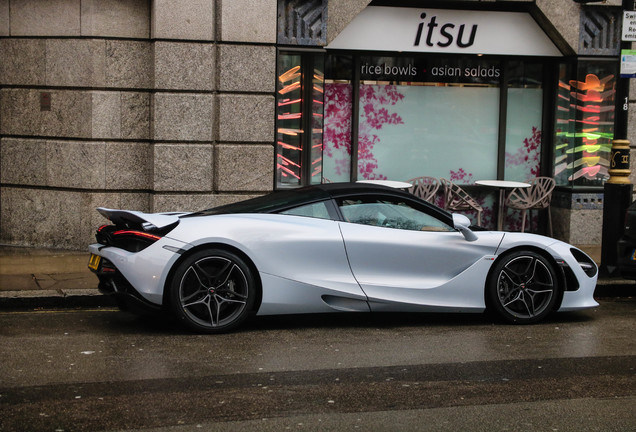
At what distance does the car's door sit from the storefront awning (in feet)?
17.8

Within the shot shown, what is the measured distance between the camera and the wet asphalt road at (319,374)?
17.3ft

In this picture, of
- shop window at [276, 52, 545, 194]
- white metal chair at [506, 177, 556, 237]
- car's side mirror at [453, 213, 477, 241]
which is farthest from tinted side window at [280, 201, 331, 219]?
white metal chair at [506, 177, 556, 237]

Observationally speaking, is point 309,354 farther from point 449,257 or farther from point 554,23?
point 554,23

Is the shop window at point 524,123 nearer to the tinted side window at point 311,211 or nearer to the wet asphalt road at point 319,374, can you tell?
the wet asphalt road at point 319,374

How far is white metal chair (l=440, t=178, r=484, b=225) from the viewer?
13.3 metres

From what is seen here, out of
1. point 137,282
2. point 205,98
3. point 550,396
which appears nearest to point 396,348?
point 550,396

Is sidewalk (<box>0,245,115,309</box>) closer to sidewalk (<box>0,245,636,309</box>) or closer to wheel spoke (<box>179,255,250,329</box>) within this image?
sidewalk (<box>0,245,636,309</box>)

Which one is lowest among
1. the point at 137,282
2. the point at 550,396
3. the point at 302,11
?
the point at 550,396

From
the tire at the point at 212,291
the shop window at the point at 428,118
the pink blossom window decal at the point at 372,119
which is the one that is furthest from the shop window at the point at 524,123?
the tire at the point at 212,291

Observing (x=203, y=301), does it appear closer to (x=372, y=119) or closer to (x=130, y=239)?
(x=130, y=239)

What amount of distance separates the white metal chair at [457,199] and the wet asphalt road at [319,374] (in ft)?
15.8

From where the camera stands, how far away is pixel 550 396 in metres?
5.84

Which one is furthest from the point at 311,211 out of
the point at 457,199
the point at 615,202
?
the point at 457,199

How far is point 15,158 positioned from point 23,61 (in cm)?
130
